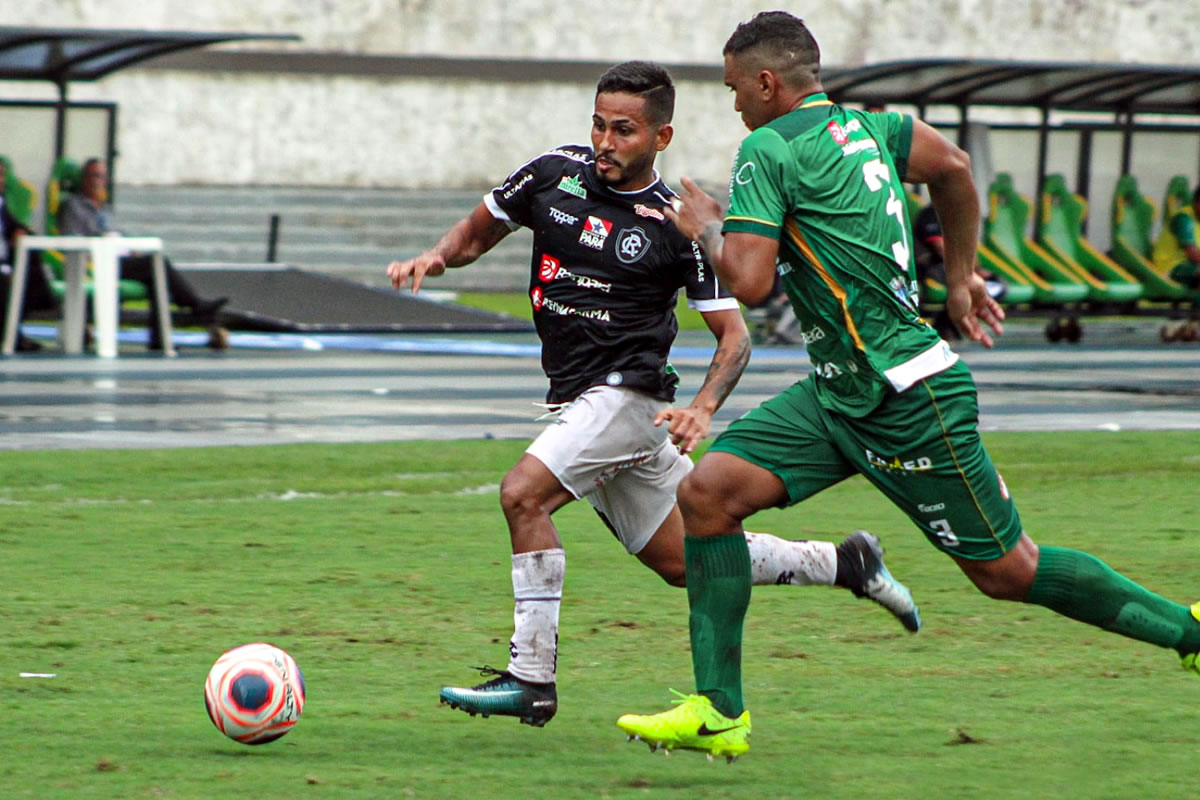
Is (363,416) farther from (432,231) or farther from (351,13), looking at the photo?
(351,13)

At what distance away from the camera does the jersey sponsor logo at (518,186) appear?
5825 millimetres

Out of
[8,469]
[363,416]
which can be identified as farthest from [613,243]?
[363,416]

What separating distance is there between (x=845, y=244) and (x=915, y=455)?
0.54 metres

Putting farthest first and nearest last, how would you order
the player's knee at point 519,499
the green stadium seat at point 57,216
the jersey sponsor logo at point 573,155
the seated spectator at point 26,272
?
the green stadium seat at point 57,216, the seated spectator at point 26,272, the jersey sponsor logo at point 573,155, the player's knee at point 519,499

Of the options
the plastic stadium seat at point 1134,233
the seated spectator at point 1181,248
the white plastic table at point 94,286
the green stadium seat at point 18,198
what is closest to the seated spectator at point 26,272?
the white plastic table at point 94,286

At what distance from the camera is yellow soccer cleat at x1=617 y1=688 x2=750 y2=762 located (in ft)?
16.3

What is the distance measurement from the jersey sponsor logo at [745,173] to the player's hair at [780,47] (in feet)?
0.83

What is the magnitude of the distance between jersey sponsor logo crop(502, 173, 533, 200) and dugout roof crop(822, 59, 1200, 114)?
16756 millimetres

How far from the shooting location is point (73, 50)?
20.9 meters

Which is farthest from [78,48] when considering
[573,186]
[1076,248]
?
[573,186]

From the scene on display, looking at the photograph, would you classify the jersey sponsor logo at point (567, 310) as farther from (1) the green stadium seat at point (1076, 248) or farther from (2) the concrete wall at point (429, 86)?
(2) the concrete wall at point (429, 86)

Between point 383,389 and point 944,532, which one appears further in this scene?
point 383,389

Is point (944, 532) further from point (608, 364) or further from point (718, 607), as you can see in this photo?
point (608, 364)

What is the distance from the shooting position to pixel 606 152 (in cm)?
556
